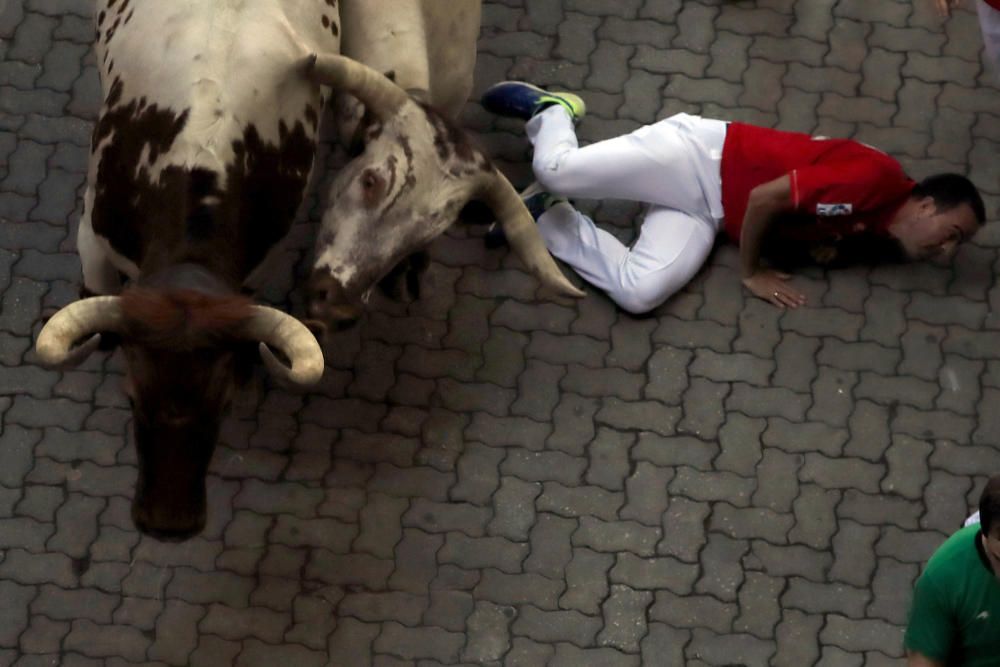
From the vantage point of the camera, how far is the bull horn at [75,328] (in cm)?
483

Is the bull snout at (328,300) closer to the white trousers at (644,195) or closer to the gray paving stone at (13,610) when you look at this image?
the white trousers at (644,195)

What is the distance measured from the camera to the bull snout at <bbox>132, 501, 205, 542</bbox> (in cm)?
529

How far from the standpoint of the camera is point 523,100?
7.11m

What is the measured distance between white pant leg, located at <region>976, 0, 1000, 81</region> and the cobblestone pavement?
489mm

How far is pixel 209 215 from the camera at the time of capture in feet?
17.5

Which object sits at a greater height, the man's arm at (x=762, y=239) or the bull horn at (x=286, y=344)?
the bull horn at (x=286, y=344)

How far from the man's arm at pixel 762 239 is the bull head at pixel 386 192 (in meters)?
1.23

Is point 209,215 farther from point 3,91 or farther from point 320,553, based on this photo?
point 3,91

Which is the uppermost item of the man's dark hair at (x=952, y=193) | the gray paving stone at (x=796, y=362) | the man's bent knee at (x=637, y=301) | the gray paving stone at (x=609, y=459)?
the man's dark hair at (x=952, y=193)

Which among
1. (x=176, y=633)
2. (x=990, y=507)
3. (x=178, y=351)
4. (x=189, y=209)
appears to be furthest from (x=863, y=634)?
(x=189, y=209)

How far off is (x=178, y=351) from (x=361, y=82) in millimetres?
1418

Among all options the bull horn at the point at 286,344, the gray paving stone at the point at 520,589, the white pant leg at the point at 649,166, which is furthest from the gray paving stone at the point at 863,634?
the bull horn at the point at 286,344

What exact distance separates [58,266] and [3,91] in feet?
3.60

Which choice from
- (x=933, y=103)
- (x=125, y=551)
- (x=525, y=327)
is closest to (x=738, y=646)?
(x=525, y=327)
